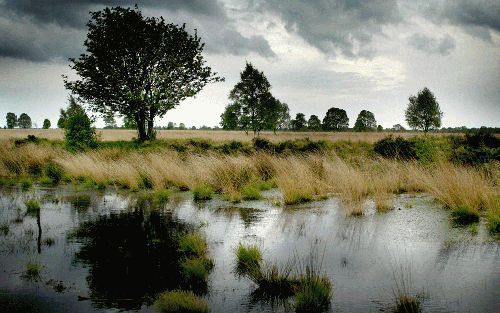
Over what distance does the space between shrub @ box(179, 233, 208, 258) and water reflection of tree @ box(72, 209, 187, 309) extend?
13 cm

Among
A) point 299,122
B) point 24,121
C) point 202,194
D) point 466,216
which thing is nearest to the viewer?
point 466,216

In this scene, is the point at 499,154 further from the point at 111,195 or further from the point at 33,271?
the point at 33,271

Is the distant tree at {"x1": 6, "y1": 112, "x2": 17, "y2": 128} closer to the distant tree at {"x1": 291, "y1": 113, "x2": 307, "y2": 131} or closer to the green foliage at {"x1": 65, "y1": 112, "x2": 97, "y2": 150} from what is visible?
the distant tree at {"x1": 291, "y1": 113, "x2": 307, "y2": 131}

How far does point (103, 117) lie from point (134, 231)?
75.0ft

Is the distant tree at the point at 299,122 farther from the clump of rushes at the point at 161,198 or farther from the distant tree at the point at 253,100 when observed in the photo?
the clump of rushes at the point at 161,198

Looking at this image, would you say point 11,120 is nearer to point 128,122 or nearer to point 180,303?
point 128,122

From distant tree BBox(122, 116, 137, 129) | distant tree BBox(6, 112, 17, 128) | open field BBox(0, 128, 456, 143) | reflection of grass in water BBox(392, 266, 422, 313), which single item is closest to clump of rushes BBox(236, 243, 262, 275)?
reflection of grass in water BBox(392, 266, 422, 313)

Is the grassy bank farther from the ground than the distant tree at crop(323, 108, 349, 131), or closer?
closer

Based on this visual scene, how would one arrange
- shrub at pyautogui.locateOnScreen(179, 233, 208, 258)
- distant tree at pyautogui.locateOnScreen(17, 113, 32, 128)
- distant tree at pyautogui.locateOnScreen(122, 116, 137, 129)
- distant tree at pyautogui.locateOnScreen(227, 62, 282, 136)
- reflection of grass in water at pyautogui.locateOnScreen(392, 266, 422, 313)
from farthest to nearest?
distant tree at pyautogui.locateOnScreen(17, 113, 32, 128), distant tree at pyautogui.locateOnScreen(227, 62, 282, 136), distant tree at pyautogui.locateOnScreen(122, 116, 137, 129), shrub at pyautogui.locateOnScreen(179, 233, 208, 258), reflection of grass in water at pyautogui.locateOnScreen(392, 266, 422, 313)

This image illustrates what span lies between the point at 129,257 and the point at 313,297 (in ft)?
9.78

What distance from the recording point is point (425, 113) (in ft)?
201

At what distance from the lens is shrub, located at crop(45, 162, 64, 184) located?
1563 centimetres

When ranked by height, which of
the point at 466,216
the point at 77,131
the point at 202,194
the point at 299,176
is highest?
the point at 77,131

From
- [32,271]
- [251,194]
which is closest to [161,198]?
[251,194]
